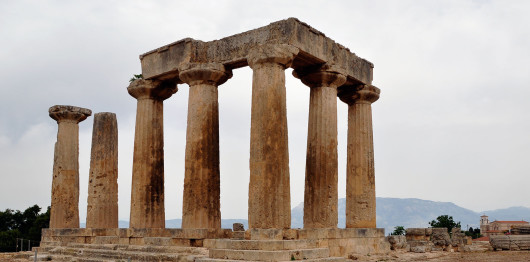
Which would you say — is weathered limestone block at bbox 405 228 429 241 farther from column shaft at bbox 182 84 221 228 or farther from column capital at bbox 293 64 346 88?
column shaft at bbox 182 84 221 228

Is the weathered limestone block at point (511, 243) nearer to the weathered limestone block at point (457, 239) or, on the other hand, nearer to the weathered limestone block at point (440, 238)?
the weathered limestone block at point (457, 239)

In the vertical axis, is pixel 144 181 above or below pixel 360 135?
below

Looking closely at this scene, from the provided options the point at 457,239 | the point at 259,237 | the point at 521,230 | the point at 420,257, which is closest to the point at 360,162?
the point at 420,257

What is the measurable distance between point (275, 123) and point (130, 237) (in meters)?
9.00

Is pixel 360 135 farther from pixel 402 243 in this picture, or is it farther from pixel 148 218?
pixel 148 218

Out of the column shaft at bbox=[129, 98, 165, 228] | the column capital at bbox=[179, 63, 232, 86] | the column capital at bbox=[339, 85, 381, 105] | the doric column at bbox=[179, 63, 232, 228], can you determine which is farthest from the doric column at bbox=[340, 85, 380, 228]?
the column shaft at bbox=[129, 98, 165, 228]

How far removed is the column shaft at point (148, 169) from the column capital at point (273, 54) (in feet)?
24.2

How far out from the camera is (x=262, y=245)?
17.4 meters

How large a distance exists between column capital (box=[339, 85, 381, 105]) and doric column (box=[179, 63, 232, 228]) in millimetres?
6437

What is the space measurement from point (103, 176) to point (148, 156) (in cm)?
436

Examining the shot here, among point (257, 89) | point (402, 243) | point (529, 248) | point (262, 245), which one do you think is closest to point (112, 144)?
point (257, 89)

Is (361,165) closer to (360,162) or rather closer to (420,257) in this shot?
(360,162)

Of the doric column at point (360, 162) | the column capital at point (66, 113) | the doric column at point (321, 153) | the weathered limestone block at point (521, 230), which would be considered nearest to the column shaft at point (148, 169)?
the column capital at point (66, 113)

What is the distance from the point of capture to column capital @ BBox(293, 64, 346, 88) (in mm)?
21953
